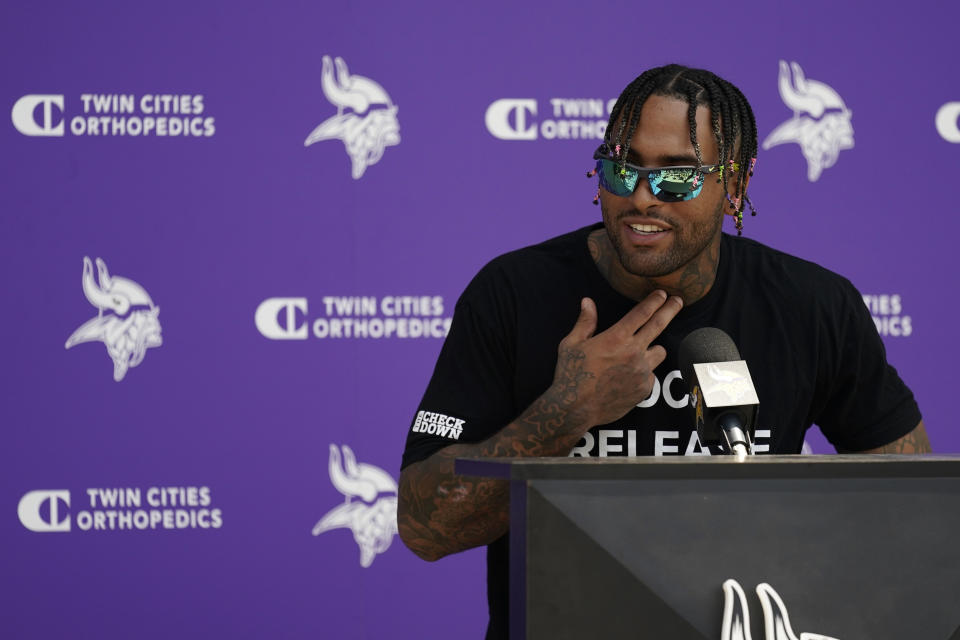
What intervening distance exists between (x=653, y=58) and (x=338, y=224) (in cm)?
97

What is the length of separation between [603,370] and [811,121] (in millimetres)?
1966

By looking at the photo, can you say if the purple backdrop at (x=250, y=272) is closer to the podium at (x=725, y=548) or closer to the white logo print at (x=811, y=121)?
the white logo print at (x=811, y=121)

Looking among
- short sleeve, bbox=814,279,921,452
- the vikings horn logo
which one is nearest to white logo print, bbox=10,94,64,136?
the vikings horn logo

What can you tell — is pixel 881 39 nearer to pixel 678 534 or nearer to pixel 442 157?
A: pixel 442 157

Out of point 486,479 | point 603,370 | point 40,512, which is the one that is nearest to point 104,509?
point 40,512

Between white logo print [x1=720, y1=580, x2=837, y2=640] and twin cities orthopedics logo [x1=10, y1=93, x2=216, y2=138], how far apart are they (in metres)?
2.42

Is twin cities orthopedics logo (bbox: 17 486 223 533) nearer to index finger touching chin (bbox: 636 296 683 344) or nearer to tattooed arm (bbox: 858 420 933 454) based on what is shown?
index finger touching chin (bbox: 636 296 683 344)

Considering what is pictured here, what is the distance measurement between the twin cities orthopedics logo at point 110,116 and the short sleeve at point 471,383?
1622 millimetres

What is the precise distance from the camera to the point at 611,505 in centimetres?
90

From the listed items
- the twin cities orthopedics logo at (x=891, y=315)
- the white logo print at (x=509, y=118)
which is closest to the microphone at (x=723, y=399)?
the white logo print at (x=509, y=118)

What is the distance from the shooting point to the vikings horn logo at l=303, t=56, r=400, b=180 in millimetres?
3020

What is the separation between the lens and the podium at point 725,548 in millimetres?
884

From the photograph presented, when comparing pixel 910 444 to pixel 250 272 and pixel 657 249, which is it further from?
pixel 250 272

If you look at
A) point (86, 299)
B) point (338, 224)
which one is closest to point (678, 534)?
point (338, 224)
